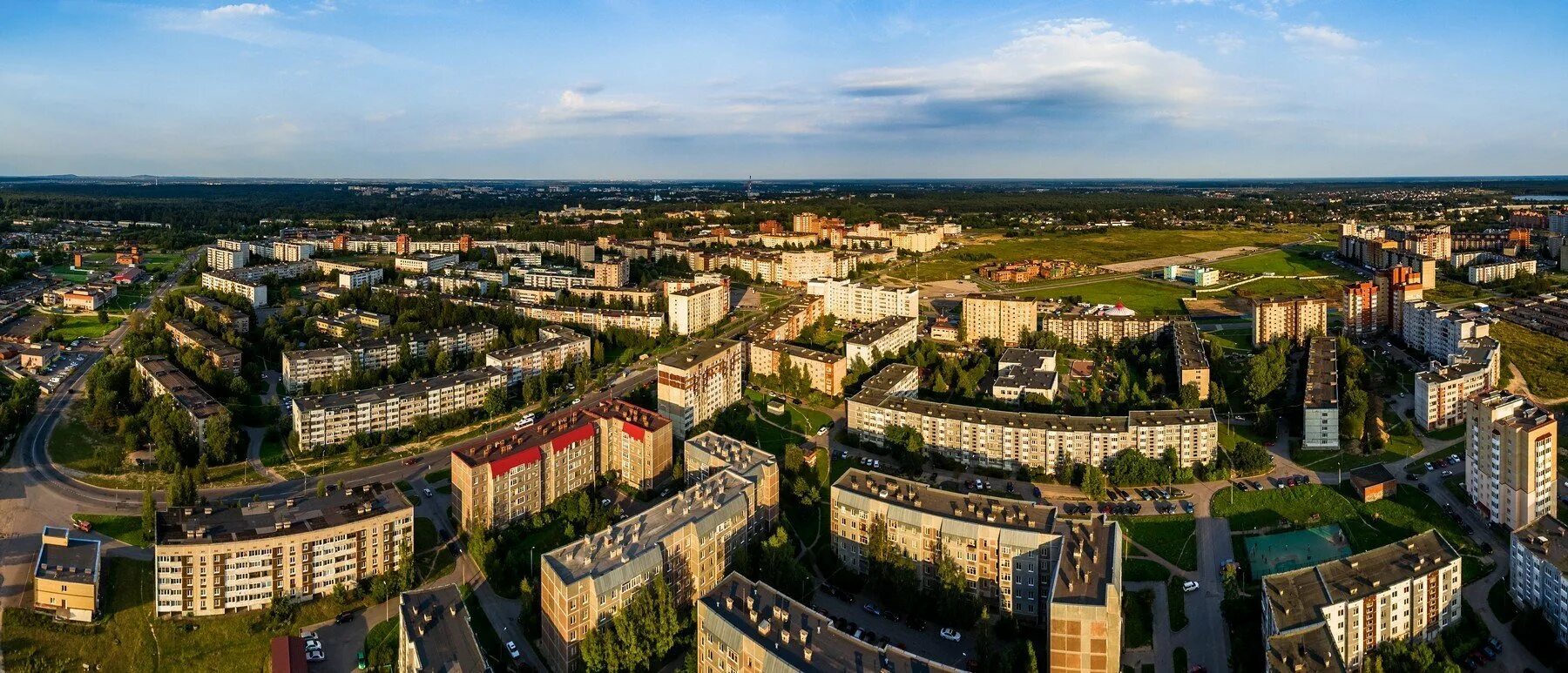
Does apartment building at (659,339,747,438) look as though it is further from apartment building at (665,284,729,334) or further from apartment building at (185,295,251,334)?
apartment building at (185,295,251,334)

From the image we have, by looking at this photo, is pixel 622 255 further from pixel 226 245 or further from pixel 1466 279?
pixel 1466 279

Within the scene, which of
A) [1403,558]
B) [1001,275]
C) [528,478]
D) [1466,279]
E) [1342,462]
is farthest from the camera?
[1001,275]

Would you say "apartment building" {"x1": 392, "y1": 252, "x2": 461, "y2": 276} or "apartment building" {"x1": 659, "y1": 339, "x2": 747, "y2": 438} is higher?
"apartment building" {"x1": 392, "y1": 252, "x2": 461, "y2": 276}

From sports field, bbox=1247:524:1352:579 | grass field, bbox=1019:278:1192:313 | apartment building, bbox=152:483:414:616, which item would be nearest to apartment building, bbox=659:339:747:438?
apartment building, bbox=152:483:414:616

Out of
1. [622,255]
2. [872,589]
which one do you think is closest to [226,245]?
[622,255]

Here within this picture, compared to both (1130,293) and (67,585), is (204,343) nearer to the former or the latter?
(67,585)

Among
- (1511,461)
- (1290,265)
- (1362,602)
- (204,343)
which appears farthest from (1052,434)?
(1290,265)
